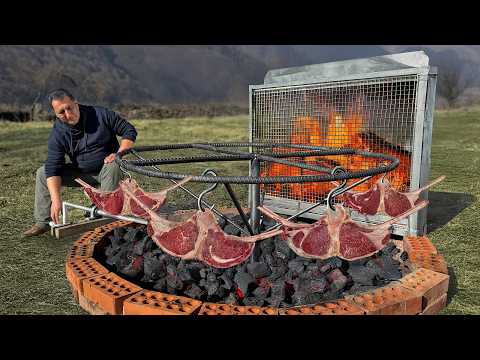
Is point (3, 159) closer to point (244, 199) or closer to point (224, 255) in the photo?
point (244, 199)

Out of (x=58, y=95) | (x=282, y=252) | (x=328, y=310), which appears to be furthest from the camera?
(x=58, y=95)

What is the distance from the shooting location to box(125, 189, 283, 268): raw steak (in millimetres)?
2410

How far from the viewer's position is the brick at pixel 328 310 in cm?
235

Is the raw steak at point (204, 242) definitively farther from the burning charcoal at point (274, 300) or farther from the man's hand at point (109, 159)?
the man's hand at point (109, 159)

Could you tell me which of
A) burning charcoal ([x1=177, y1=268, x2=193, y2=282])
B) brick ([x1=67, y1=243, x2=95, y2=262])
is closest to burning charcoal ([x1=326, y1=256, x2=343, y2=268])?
burning charcoal ([x1=177, y1=268, x2=193, y2=282])

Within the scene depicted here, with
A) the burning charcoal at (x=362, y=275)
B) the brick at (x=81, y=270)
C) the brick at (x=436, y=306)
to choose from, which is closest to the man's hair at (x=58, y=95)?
the brick at (x=81, y=270)

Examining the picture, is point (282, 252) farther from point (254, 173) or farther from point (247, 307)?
point (247, 307)

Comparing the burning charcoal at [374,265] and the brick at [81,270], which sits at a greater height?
the brick at [81,270]

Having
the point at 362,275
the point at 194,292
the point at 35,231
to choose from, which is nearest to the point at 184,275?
the point at 194,292

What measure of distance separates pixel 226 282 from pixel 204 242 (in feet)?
2.21

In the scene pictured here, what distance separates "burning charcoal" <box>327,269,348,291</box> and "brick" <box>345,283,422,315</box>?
290mm

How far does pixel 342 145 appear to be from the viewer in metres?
4.44

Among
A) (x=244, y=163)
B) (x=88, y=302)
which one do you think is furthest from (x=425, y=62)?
(x=244, y=163)

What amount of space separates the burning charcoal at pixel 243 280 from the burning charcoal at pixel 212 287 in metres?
0.15
